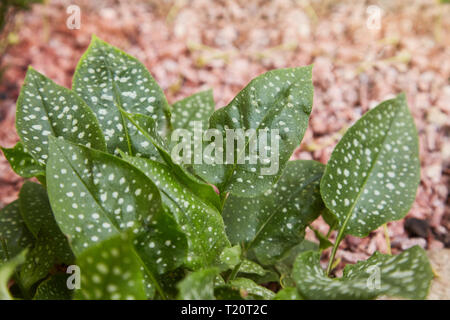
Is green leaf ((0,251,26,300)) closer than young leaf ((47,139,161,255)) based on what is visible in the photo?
Yes

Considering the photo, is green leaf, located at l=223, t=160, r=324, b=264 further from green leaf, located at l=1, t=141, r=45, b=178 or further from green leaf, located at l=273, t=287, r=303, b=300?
green leaf, located at l=1, t=141, r=45, b=178

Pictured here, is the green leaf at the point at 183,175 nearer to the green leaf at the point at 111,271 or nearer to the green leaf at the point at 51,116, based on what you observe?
the green leaf at the point at 51,116

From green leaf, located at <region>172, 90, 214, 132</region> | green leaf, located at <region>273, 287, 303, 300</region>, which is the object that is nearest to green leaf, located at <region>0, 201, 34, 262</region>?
green leaf, located at <region>172, 90, 214, 132</region>

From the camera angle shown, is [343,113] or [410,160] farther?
[343,113]

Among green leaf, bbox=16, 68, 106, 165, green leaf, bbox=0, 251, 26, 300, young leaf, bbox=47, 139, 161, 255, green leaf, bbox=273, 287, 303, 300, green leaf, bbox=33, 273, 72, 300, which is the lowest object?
green leaf, bbox=33, 273, 72, 300

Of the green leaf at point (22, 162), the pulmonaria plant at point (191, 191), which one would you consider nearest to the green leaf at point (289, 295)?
the pulmonaria plant at point (191, 191)
